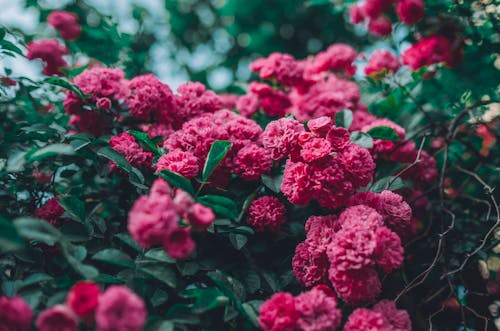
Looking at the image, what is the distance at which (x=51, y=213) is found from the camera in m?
1.26

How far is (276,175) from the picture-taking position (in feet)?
4.34

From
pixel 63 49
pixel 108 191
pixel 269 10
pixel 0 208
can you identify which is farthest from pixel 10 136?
pixel 269 10

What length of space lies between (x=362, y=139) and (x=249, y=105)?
0.67 m

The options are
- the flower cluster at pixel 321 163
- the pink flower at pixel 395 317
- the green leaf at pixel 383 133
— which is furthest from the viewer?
the green leaf at pixel 383 133

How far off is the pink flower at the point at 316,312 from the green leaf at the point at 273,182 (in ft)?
1.19

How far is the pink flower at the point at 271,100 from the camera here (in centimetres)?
179

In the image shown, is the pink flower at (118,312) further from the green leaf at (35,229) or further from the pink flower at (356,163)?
the pink flower at (356,163)

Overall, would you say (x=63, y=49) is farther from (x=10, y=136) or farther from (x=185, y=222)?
(x=185, y=222)

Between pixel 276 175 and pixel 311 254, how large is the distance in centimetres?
32

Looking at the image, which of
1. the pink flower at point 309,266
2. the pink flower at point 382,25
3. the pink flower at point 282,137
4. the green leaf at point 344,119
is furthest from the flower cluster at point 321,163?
the pink flower at point 382,25

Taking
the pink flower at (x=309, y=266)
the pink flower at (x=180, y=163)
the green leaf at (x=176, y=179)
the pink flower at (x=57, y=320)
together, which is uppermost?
the pink flower at (x=180, y=163)

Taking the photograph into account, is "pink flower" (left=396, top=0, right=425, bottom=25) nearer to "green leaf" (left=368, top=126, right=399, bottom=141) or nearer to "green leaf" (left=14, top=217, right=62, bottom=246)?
"green leaf" (left=368, top=126, right=399, bottom=141)

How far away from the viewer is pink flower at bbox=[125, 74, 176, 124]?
56.6 inches

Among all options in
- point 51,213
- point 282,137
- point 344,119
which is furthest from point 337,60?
point 51,213
